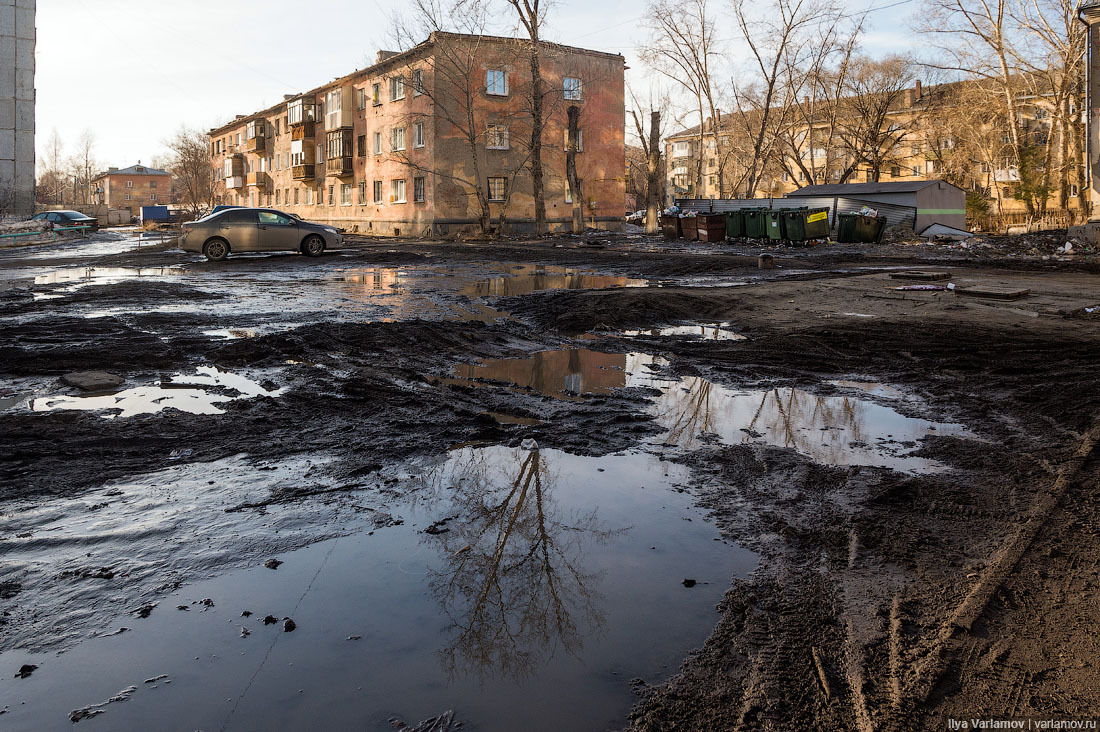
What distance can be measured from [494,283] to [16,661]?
13744 millimetres

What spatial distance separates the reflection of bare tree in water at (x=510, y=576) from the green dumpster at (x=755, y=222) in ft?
89.5

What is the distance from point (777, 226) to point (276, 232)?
687 inches

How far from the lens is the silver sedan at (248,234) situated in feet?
76.3

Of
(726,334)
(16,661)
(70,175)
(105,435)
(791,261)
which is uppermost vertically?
(70,175)

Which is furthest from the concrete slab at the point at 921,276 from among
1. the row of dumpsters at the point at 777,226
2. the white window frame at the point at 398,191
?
the white window frame at the point at 398,191

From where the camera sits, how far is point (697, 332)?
991 centimetres

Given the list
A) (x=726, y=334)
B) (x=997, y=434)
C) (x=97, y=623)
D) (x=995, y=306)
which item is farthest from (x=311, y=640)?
(x=995, y=306)

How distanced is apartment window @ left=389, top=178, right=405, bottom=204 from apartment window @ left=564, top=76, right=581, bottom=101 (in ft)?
34.4

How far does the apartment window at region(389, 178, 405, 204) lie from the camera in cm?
4597

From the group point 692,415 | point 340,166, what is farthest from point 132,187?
point 692,415

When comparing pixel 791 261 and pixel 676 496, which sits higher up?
pixel 791 261

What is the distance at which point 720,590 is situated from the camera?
10.9 ft

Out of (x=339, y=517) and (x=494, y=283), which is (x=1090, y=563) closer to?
(x=339, y=517)

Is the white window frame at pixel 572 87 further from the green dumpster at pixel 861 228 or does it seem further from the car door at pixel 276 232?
the car door at pixel 276 232
